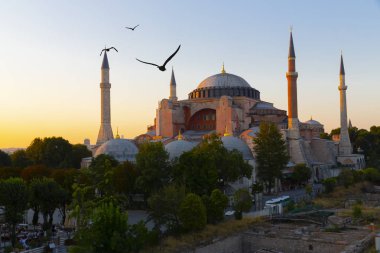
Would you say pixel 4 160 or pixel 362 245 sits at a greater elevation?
pixel 4 160

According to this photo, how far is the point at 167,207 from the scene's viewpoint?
13359 mm

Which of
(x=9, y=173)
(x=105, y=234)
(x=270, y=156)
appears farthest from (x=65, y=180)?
(x=270, y=156)

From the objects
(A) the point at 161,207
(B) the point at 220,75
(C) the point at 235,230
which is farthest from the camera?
(B) the point at 220,75

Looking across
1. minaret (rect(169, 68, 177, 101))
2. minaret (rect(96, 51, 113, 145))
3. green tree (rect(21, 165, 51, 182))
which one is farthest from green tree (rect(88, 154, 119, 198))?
minaret (rect(169, 68, 177, 101))

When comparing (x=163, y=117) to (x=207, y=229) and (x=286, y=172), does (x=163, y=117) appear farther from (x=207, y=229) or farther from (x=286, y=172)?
(x=207, y=229)

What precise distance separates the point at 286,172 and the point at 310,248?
44.1 feet

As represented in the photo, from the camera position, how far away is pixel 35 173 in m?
20.4

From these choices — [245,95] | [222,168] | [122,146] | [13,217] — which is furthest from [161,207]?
[245,95]

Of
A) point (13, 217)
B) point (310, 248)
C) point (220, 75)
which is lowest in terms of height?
point (310, 248)

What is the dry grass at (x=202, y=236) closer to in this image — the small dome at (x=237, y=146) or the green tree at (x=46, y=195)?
the green tree at (x=46, y=195)

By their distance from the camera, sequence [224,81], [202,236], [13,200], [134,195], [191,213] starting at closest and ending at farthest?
[13,200] → [191,213] → [202,236] → [134,195] → [224,81]

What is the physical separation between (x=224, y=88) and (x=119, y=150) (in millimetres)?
11455

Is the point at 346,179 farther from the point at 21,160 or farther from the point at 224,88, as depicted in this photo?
the point at 21,160

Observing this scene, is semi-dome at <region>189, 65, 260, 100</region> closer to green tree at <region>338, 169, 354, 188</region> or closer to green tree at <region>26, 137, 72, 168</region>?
green tree at <region>26, 137, 72, 168</region>
